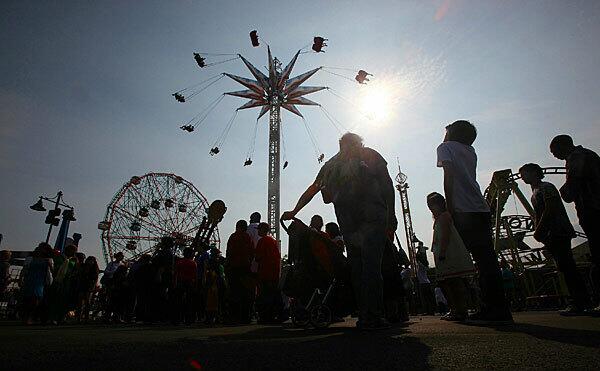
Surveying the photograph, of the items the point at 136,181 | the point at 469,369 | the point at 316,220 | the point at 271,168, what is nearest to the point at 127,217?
the point at 136,181

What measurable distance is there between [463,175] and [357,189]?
1.02 m

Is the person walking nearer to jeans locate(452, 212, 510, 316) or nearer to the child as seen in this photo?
the child

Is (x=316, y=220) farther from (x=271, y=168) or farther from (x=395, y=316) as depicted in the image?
(x=271, y=168)

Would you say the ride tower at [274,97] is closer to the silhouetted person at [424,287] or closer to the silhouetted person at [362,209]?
the silhouetted person at [424,287]

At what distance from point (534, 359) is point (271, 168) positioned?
23.4m

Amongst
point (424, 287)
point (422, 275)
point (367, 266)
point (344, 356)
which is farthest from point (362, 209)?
point (424, 287)

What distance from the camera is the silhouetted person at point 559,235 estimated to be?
3.94 m

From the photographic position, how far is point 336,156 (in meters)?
3.54

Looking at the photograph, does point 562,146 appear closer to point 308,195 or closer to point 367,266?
point 367,266

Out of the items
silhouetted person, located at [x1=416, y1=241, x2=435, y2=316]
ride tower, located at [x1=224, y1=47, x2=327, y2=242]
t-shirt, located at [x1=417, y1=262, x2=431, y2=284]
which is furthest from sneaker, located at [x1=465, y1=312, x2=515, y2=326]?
ride tower, located at [x1=224, y1=47, x2=327, y2=242]

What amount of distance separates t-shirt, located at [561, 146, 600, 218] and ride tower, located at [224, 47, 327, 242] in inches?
756

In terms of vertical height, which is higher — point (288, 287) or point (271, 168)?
point (271, 168)

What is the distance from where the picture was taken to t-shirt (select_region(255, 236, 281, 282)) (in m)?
5.68

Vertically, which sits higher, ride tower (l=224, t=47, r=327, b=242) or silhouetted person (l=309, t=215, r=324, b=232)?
ride tower (l=224, t=47, r=327, b=242)
